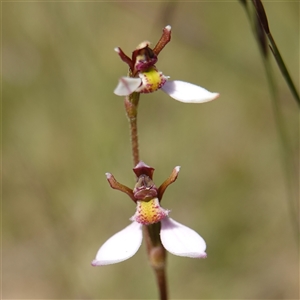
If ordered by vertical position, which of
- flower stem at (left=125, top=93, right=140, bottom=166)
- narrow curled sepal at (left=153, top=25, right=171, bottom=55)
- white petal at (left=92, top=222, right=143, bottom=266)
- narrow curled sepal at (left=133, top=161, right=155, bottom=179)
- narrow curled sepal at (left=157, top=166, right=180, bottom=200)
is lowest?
white petal at (left=92, top=222, right=143, bottom=266)

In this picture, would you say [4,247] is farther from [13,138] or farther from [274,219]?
[274,219]

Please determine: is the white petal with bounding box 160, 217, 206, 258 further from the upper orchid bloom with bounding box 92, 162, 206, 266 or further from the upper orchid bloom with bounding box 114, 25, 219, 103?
the upper orchid bloom with bounding box 114, 25, 219, 103

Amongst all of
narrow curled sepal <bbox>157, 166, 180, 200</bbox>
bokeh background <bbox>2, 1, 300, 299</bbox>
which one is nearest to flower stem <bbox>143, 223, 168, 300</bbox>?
narrow curled sepal <bbox>157, 166, 180, 200</bbox>

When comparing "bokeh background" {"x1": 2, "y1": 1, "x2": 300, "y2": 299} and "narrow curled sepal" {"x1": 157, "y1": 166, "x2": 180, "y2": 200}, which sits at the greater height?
"bokeh background" {"x1": 2, "y1": 1, "x2": 300, "y2": 299}

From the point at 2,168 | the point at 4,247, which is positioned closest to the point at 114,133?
the point at 2,168

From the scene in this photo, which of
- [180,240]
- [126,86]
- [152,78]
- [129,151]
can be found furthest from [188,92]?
[129,151]

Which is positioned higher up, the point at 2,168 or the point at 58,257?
the point at 2,168
